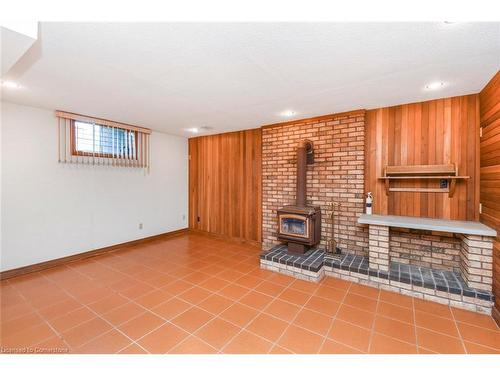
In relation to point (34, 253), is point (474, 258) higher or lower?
higher

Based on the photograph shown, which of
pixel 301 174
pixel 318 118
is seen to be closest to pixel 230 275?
pixel 301 174

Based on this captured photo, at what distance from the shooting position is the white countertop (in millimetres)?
2377

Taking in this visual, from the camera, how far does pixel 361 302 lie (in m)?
2.61

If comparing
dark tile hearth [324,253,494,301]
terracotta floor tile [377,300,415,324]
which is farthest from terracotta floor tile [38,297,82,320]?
terracotta floor tile [377,300,415,324]

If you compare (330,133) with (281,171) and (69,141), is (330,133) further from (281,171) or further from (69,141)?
(69,141)

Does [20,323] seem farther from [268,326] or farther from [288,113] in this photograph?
[288,113]

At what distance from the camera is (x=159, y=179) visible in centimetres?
520

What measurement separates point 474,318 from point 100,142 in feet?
18.6

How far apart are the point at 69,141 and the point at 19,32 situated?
288cm

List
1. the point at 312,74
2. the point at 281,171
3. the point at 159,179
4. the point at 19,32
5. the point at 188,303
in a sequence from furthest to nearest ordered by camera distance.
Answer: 1. the point at 159,179
2. the point at 281,171
3. the point at 188,303
4. the point at 312,74
5. the point at 19,32

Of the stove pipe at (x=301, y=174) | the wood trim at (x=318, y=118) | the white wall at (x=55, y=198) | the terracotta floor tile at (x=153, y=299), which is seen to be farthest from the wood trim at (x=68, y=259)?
the wood trim at (x=318, y=118)

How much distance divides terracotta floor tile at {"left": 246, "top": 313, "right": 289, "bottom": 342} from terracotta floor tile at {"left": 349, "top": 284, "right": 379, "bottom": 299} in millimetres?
1164

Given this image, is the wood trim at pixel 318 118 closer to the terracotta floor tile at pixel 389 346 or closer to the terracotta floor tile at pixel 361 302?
the terracotta floor tile at pixel 361 302
